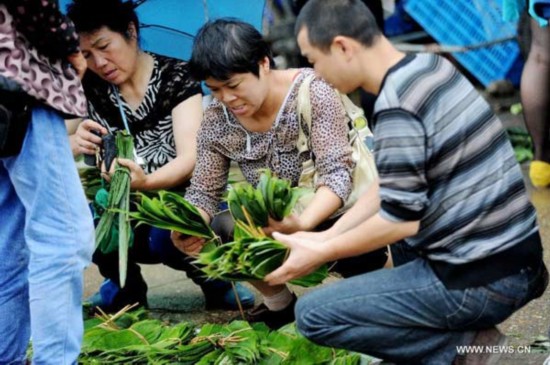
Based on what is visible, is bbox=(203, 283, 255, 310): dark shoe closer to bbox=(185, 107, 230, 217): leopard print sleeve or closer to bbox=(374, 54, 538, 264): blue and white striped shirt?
bbox=(185, 107, 230, 217): leopard print sleeve

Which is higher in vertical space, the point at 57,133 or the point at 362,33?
the point at 362,33

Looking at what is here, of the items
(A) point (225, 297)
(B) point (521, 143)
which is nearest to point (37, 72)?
(A) point (225, 297)

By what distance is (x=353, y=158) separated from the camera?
12.5 feet

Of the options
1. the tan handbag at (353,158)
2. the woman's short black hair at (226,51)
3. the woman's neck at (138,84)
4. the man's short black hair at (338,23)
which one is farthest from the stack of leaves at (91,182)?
the man's short black hair at (338,23)

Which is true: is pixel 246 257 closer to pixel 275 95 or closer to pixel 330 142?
pixel 330 142

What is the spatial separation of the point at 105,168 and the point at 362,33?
148cm

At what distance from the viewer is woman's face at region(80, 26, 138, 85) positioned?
160 inches

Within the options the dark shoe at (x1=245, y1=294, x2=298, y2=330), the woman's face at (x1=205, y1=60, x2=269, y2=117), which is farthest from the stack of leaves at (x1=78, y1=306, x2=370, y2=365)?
the woman's face at (x1=205, y1=60, x2=269, y2=117)

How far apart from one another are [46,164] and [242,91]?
799mm

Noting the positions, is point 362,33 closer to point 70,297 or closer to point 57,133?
point 57,133

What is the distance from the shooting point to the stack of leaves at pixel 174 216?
362 centimetres

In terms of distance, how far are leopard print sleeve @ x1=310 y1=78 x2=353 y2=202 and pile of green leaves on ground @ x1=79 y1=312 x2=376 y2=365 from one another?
0.54 m

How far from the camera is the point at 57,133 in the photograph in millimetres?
3266

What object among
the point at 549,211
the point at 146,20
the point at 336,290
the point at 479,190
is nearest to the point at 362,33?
the point at 479,190
